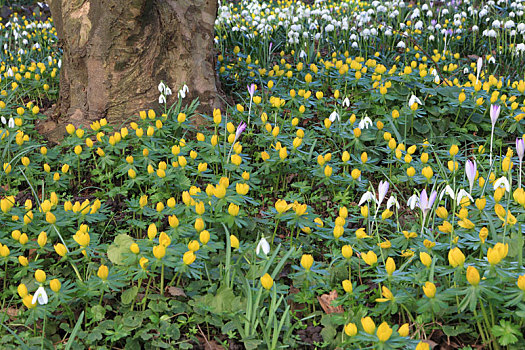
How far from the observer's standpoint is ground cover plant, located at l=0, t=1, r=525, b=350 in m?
2.01

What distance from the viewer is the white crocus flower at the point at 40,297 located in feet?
6.29

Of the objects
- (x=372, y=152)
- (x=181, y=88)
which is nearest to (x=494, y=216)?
(x=372, y=152)

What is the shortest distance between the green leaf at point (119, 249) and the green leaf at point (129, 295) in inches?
6.7

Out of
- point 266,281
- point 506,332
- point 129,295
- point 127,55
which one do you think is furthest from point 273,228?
point 127,55

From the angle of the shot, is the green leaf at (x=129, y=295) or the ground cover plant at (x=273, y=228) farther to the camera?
the green leaf at (x=129, y=295)

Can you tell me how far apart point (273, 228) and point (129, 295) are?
100 cm

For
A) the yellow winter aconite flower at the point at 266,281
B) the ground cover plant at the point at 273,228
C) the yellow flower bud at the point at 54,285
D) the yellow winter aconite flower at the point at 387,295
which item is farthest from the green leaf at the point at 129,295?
the yellow winter aconite flower at the point at 387,295

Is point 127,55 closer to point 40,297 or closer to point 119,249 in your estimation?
point 119,249

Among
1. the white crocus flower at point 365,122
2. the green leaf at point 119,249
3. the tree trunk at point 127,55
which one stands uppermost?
the tree trunk at point 127,55

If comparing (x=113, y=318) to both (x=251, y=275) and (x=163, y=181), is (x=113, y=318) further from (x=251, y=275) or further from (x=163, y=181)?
(x=163, y=181)

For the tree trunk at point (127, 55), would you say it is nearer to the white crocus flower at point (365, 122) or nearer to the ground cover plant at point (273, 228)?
the ground cover plant at point (273, 228)

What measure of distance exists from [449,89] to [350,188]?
54.5 inches

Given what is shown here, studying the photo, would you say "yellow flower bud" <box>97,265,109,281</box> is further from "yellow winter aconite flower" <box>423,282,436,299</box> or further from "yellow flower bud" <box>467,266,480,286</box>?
"yellow flower bud" <box>467,266,480,286</box>

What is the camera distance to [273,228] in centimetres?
290
